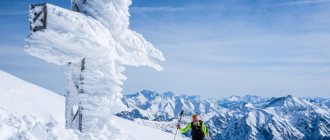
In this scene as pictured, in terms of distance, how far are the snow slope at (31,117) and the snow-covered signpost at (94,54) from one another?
1.07m

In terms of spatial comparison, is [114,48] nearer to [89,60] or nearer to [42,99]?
[89,60]

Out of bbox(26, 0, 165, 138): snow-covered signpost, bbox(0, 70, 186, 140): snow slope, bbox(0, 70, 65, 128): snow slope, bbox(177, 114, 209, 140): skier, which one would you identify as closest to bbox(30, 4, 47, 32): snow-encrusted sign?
bbox(26, 0, 165, 138): snow-covered signpost

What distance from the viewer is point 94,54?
15.0 m

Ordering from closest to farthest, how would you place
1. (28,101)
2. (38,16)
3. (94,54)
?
(38,16), (94,54), (28,101)

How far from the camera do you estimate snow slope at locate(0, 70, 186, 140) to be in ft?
35.2

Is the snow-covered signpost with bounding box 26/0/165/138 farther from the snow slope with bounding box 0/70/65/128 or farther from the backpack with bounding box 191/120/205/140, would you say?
the snow slope with bounding box 0/70/65/128

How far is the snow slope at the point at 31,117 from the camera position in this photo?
1073cm

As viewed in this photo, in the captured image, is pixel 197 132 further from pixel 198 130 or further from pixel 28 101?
pixel 28 101

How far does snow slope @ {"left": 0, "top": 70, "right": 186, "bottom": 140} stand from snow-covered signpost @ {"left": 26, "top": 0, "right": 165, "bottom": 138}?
1.07 metres

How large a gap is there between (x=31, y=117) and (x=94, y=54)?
153 inches

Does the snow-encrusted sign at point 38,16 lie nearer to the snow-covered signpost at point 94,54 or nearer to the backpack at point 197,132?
the snow-covered signpost at point 94,54

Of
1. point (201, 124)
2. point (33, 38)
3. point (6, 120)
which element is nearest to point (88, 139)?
point (6, 120)

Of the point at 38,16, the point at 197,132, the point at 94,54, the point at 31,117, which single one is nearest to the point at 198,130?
the point at 197,132

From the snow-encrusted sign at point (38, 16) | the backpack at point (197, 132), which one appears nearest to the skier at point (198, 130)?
the backpack at point (197, 132)
